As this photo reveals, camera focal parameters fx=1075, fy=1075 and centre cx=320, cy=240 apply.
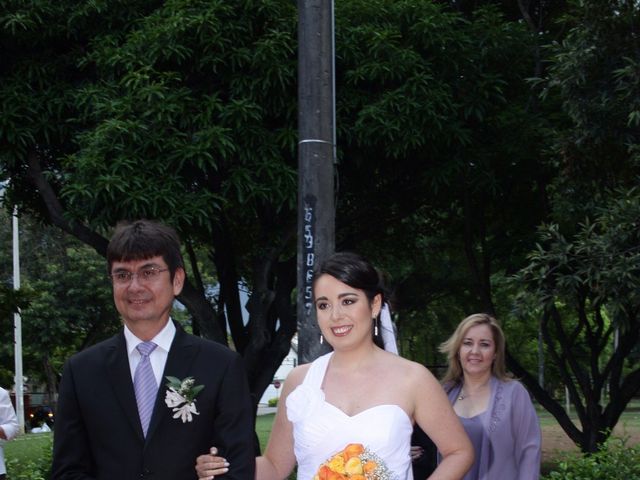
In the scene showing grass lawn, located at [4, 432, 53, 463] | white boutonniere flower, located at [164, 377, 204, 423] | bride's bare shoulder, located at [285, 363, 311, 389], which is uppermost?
grass lawn, located at [4, 432, 53, 463]

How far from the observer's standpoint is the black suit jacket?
366 cm

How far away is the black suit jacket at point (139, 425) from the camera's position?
366cm

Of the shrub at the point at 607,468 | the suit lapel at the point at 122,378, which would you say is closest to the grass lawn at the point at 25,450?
the shrub at the point at 607,468

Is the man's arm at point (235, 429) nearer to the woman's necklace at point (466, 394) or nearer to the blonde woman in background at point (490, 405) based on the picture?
the blonde woman in background at point (490, 405)

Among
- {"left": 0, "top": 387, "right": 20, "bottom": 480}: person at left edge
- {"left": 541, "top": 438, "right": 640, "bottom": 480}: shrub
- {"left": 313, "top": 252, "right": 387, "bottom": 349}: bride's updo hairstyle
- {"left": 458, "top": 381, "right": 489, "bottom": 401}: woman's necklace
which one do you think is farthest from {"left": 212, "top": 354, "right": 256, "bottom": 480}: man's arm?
{"left": 541, "top": 438, "right": 640, "bottom": 480}: shrub

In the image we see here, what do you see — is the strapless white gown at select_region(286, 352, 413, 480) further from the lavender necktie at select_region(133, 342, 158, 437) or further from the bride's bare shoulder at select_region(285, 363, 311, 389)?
the lavender necktie at select_region(133, 342, 158, 437)

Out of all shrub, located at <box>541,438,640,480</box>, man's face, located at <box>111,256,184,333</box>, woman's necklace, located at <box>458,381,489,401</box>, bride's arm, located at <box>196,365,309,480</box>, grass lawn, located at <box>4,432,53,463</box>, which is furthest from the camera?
grass lawn, located at <box>4,432,53,463</box>

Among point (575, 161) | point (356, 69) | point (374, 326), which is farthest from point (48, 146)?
point (374, 326)

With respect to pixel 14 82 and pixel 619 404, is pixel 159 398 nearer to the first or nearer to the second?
pixel 14 82

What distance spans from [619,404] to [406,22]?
7.83 meters

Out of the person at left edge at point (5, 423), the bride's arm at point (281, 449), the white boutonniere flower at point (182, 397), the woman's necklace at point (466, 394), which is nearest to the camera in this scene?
the white boutonniere flower at point (182, 397)

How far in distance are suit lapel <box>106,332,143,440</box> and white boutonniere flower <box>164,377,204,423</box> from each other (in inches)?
4.9

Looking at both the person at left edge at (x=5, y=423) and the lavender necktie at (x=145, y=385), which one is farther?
the person at left edge at (x=5, y=423)

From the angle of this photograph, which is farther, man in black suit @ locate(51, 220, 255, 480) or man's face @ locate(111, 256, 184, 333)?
man's face @ locate(111, 256, 184, 333)
